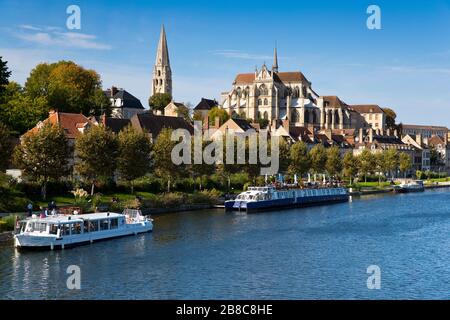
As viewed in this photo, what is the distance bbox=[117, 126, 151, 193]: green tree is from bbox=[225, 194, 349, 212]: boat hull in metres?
10.8

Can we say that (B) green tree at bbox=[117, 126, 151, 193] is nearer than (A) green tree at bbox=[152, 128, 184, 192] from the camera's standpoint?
Yes

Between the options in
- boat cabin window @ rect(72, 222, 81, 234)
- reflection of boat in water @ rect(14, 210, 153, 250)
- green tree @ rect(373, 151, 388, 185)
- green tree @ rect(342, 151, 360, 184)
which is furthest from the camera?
green tree @ rect(373, 151, 388, 185)

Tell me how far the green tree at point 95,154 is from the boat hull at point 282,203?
14.4 metres

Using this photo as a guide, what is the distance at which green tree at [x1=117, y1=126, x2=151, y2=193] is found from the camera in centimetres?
7331

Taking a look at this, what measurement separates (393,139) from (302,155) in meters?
79.6

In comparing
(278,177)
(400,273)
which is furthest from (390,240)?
(278,177)

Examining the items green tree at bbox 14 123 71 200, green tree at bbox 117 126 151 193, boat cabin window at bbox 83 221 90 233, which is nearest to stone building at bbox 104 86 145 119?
green tree at bbox 117 126 151 193

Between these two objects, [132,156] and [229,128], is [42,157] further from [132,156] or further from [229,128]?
[229,128]

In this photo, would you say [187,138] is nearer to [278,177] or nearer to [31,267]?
[278,177]

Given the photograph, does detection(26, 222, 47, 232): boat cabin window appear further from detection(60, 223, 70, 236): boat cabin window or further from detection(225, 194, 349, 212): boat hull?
detection(225, 194, 349, 212): boat hull

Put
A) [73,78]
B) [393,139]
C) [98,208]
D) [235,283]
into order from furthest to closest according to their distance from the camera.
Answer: [393,139], [73,78], [98,208], [235,283]

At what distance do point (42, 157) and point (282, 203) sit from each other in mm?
32296

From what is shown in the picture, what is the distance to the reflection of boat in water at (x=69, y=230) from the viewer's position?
4516 centimetres

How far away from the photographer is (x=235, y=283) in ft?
118
